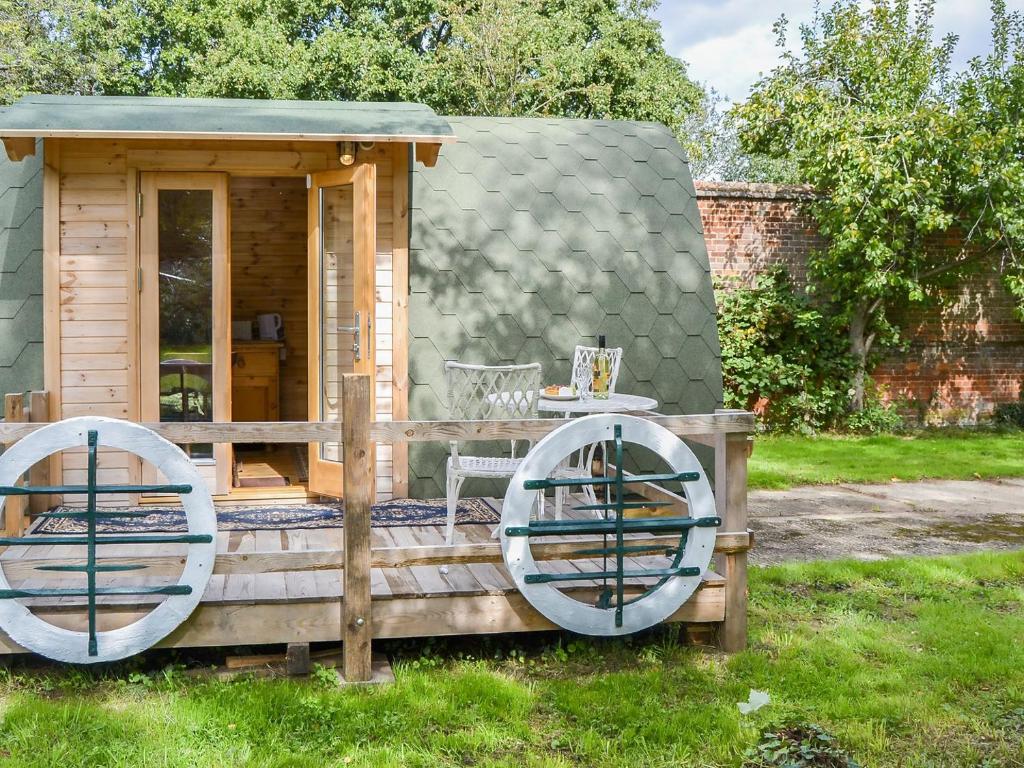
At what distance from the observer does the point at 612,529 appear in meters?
4.14

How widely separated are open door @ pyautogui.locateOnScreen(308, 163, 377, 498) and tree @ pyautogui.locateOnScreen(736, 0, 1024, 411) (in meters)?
6.06

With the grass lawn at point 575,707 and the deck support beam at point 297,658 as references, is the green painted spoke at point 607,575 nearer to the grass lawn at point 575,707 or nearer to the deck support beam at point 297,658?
the grass lawn at point 575,707

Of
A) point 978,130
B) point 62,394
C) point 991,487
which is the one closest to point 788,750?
point 62,394

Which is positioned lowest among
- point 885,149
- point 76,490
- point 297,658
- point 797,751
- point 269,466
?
point 797,751

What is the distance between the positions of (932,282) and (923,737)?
8955 mm

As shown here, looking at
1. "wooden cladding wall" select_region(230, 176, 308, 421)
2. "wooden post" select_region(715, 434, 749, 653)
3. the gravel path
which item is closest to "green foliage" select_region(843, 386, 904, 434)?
the gravel path

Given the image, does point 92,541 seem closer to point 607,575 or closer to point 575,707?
point 575,707

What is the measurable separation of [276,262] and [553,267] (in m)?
4.08

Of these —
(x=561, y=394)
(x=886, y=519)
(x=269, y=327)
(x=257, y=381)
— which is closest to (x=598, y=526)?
(x=561, y=394)

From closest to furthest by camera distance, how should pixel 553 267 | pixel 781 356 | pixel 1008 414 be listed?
pixel 553 267, pixel 781 356, pixel 1008 414

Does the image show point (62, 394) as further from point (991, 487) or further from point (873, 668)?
point (991, 487)

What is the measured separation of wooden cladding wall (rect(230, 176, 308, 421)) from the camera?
9.43m

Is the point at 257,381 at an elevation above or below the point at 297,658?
above

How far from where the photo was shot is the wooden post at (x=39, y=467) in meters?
5.55
